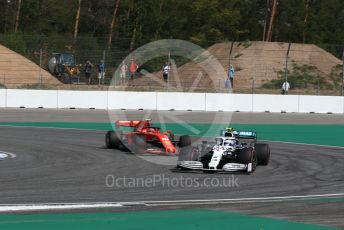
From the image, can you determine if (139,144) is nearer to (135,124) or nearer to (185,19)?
(135,124)

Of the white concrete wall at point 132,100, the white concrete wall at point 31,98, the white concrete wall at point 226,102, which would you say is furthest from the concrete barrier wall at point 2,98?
the white concrete wall at point 226,102

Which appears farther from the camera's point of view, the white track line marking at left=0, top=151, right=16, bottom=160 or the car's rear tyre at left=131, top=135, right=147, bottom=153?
the car's rear tyre at left=131, top=135, right=147, bottom=153

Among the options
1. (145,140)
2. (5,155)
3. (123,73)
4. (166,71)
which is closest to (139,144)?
(145,140)

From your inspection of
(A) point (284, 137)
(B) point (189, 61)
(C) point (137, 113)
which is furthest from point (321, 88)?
(A) point (284, 137)

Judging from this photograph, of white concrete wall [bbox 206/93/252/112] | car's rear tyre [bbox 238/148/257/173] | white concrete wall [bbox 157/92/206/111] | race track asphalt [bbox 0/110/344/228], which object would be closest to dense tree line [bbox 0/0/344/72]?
white concrete wall [bbox 206/93/252/112]

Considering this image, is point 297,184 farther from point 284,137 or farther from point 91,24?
point 91,24

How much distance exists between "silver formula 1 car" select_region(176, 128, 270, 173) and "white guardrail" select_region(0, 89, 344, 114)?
19562 millimetres

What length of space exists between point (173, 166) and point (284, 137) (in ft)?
34.3

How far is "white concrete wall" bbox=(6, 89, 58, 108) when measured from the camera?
34781mm

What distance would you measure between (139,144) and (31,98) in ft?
59.0

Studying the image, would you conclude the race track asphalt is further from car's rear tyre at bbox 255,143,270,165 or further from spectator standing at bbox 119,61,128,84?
spectator standing at bbox 119,61,128,84

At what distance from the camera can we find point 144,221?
954cm

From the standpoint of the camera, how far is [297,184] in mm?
13531

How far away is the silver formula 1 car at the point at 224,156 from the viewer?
14.6 m
